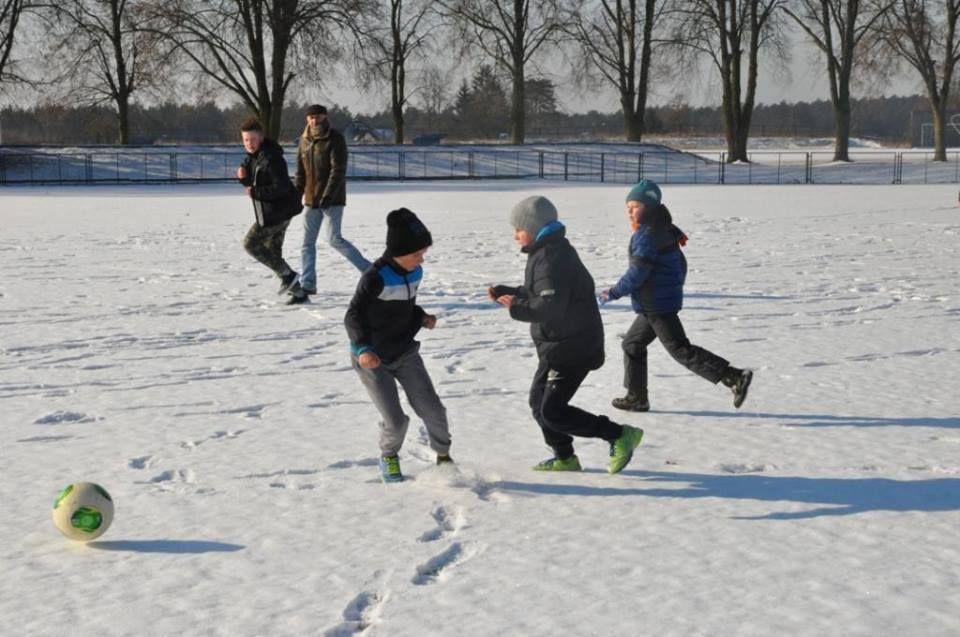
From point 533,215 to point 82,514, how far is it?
81.4 inches

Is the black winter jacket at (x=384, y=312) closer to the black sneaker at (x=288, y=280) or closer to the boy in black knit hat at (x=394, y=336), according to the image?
the boy in black knit hat at (x=394, y=336)

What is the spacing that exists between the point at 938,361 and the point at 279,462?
Result: 425 cm

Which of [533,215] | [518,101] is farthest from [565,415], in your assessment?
[518,101]

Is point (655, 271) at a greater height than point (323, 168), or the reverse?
point (323, 168)

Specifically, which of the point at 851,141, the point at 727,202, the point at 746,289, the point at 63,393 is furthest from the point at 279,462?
the point at 851,141

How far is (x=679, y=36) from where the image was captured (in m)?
46.8

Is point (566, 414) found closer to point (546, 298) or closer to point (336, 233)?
point (546, 298)

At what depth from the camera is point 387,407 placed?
4.77 metres

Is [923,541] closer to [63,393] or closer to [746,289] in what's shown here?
[63,393]

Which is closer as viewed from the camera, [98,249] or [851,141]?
[98,249]

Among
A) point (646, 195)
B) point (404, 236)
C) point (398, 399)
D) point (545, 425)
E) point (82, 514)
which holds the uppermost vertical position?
point (646, 195)

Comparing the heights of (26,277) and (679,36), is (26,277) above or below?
below

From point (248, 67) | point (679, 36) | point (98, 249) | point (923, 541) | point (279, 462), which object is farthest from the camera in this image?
point (679, 36)

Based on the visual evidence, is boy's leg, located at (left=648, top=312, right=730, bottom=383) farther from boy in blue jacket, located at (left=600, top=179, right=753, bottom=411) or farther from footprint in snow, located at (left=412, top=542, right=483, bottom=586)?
footprint in snow, located at (left=412, top=542, right=483, bottom=586)
